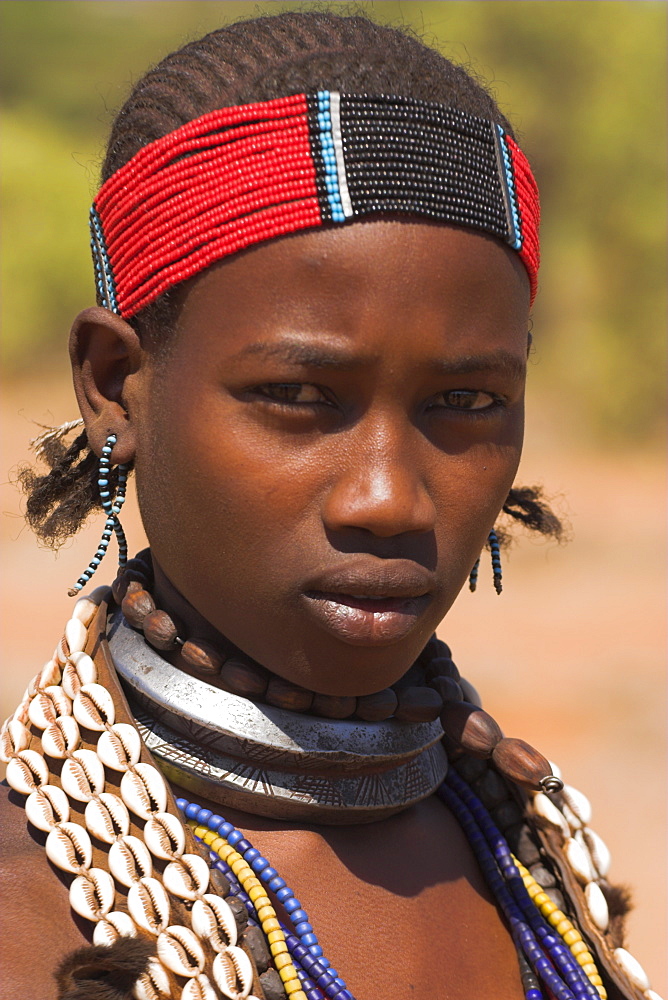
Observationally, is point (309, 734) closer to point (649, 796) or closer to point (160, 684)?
point (160, 684)

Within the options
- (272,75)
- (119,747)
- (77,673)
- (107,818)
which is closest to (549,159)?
(272,75)

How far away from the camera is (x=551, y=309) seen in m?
15.9

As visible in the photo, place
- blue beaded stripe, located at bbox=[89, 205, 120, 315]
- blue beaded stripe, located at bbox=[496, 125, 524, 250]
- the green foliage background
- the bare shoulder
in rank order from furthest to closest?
the green foliage background < blue beaded stripe, located at bbox=[89, 205, 120, 315] < blue beaded stripe, located at bbox=[496, 125, 524, 250] < the bare shoulder

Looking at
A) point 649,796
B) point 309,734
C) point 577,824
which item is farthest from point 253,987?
point 649,796

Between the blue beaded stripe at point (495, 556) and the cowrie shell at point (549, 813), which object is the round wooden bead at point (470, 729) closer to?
the cowrie shell at point (549, 813)

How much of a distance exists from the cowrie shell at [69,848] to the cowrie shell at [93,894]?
0.02 metres

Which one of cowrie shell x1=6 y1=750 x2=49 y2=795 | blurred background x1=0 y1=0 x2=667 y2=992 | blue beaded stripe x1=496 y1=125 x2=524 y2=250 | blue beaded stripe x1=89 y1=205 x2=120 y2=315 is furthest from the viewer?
blurred background x1=0 y1=0 x2=667 y2=992

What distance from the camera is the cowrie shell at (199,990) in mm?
1535

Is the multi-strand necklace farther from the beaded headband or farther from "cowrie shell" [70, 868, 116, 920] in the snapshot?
the beaded headband

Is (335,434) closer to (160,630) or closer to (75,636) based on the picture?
(160,630)

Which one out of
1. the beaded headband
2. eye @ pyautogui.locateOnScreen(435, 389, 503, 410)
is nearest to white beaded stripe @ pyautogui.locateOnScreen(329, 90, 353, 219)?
the beaded headband

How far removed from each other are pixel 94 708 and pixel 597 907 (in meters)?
1.04

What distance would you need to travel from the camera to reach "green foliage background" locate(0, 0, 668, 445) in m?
13.4

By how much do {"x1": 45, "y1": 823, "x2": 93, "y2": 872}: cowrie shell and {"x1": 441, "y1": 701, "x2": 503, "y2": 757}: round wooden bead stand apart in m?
0.74
